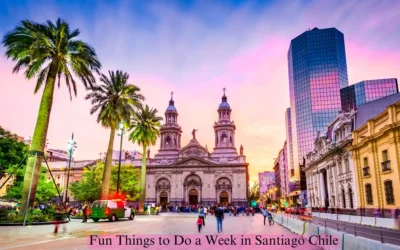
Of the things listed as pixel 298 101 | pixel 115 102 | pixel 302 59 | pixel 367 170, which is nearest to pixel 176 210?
pixel 115 102

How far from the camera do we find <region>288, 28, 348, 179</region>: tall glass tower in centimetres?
10350

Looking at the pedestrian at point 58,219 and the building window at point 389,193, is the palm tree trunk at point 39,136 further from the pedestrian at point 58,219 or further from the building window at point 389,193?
the building window at point 389,193

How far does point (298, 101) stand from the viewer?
10950 centimetres

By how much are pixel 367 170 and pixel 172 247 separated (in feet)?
89.5

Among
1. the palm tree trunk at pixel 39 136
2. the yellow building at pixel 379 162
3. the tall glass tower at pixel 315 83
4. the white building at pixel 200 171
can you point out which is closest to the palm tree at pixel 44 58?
the palm tree trunk at pixel 39 136

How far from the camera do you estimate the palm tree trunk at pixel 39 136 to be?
835 inches

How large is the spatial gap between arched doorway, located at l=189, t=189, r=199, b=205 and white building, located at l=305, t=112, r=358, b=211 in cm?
3130

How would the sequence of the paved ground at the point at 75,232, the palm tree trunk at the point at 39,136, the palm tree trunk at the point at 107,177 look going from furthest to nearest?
the palm tree trunk at the point at 107,177 < the palm tree trunk at the point at 39,136 < the paved ground at the point at 75,232

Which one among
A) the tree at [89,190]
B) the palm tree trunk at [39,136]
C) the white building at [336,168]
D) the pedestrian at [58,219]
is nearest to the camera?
the pedestrian at [58,219]

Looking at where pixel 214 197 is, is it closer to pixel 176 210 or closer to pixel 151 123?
pixel 176 210

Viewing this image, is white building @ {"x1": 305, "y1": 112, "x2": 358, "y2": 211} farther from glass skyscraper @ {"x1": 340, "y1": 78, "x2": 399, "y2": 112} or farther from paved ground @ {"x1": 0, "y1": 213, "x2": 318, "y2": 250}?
glass skyscraper @ {"x1": 340, "y1": 78, "x2": 399, "y2": 112}

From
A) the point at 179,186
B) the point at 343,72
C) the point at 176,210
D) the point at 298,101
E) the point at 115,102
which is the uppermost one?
the point at 343,72

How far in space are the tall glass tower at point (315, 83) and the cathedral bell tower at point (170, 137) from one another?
44.4 metres

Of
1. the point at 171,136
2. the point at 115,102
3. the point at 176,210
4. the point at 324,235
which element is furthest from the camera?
the point at 171,136
